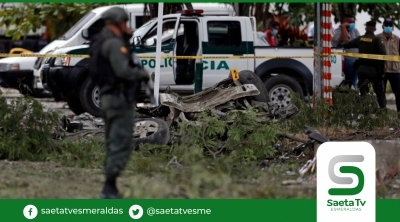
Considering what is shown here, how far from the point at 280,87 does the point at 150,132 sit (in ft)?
19.7

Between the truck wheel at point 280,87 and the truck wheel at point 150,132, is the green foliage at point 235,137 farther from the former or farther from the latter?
the truck wheel at point 280,87

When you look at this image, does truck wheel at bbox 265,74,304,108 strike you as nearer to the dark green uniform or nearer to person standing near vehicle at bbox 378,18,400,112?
person standing near vehicle at bbox 378,18,400,112

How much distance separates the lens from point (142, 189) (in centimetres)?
805

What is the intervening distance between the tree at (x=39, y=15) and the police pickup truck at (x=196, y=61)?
592 cm

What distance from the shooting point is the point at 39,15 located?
23484 millimetres

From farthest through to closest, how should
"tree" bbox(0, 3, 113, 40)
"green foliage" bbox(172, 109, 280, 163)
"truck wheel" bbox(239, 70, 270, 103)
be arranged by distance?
"tree" bbox(0, 3, 113, 40), "truck wheel" bbox(239, 70, 270, 103), "green foliage" bbox(172, 109, 280, 163)

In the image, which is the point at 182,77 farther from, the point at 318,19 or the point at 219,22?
the point at 318,19

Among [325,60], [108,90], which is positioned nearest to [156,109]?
[325,60]

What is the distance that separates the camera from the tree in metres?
23.0

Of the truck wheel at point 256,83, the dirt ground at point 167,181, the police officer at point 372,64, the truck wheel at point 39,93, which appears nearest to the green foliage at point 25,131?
the dirt ground at point 167,181

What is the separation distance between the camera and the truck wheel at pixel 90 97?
16516 mm

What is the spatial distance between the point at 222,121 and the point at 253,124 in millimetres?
414

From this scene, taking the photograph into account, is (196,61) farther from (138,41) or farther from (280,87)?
(280,87)

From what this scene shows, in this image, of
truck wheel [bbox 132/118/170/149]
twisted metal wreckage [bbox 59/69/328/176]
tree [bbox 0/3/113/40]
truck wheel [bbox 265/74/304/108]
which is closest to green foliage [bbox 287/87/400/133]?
twisted metal wreckage [bbox 59/69/328/176]
